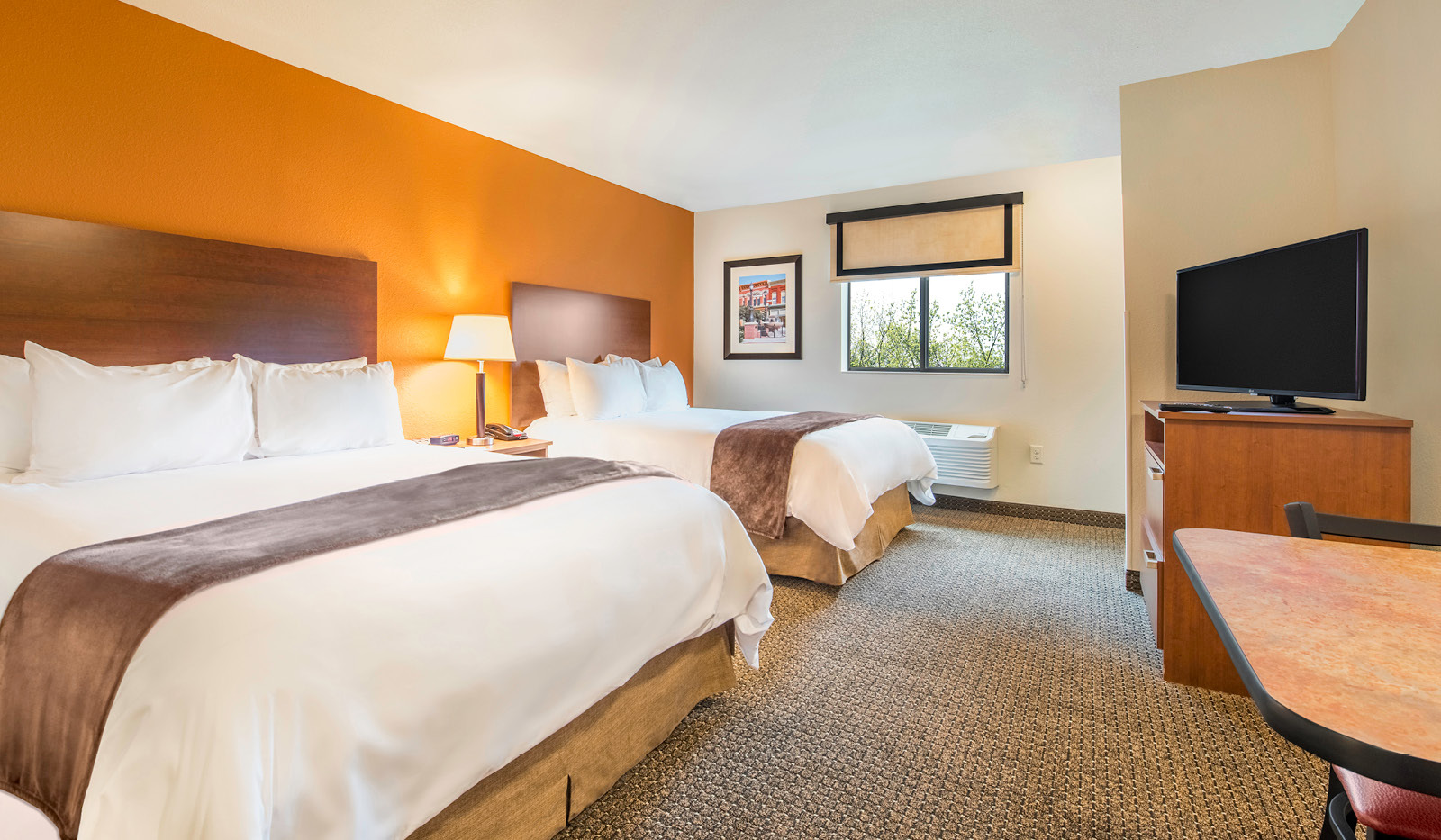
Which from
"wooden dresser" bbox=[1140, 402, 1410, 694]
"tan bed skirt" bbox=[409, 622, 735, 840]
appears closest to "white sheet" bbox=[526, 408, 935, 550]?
"tan bed skirt" bbox=[409, 622, 735, 840]

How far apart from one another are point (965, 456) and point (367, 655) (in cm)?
437

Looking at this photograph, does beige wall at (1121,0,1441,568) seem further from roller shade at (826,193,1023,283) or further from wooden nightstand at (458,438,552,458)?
wooden nightstand at (458,438,552,458)

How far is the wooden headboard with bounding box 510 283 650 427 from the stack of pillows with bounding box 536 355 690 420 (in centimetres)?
10

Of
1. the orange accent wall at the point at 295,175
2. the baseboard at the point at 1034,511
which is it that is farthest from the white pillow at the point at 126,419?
the baseboard at the point at 1034,511

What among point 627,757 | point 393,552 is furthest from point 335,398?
point 627,757

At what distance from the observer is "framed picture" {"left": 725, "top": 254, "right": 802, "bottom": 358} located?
571 centimetres

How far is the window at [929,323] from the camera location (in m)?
5.00

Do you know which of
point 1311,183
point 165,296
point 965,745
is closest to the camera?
point 965,745

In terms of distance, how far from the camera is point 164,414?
2316 millimetres

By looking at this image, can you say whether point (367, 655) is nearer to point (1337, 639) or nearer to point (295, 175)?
point (1337, 639)

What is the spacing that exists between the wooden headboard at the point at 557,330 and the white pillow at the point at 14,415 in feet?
7.81

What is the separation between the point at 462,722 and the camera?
1.20m

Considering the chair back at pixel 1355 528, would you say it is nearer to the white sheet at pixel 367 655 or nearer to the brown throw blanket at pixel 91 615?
the white sheet at pixel 367 655

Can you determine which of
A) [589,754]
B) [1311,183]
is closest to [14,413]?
[589,754]
